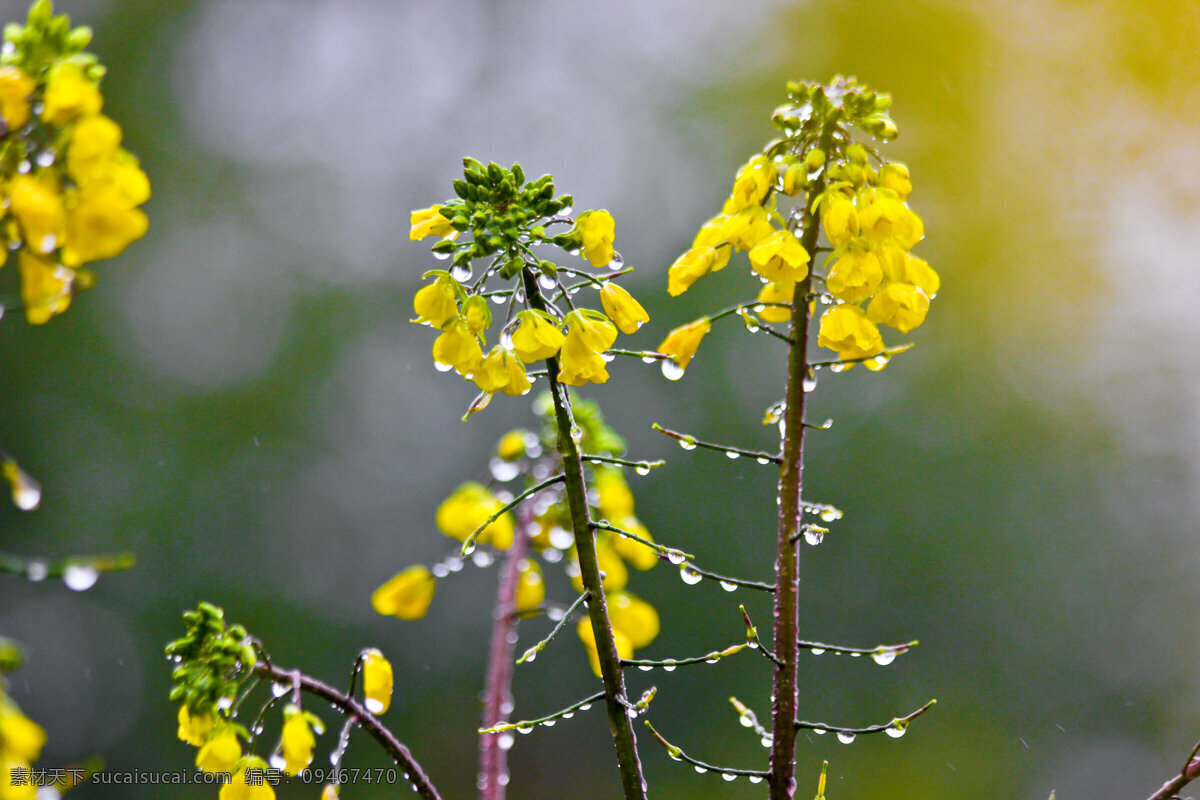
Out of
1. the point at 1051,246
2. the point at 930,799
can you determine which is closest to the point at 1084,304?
the point at 1051,246

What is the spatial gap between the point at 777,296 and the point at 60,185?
0.58 metres

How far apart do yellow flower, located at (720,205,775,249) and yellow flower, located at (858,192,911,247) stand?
8 cm

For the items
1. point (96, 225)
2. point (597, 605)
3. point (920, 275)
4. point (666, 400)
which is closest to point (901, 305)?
point (920, 275)

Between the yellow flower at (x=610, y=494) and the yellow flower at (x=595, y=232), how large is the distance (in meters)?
0.39

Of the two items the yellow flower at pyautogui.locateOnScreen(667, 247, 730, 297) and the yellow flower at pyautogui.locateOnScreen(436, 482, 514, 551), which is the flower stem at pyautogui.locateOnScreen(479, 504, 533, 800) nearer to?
the yellow flower at pyautogui.locateOnScreen(436, 482, 514, 551)

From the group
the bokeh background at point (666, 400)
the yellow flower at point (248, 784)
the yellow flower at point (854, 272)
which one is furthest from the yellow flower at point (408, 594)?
the bokeh background at point (666, 400)

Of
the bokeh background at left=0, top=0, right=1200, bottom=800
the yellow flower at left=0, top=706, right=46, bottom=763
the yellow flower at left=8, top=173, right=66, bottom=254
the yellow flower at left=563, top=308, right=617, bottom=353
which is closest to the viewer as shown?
the yellow flower at left=0, top=706, right=46, bottom=763

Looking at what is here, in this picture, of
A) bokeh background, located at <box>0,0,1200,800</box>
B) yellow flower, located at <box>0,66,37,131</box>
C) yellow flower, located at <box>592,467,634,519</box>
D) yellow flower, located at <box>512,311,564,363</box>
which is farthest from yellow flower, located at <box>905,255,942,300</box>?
bokeh background, located at <box>0,0,1200,800</box>

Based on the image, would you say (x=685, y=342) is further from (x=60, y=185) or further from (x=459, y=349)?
(x=60, y=185)

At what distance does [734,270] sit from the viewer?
386 centimetres

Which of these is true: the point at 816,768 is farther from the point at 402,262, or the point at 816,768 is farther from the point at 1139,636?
the point at 402,262

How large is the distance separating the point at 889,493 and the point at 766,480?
1.69 ft

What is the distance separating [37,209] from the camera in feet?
1.68

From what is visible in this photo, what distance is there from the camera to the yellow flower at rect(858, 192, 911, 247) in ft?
2.52
